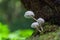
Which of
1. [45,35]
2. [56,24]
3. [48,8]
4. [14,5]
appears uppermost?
[14,5]

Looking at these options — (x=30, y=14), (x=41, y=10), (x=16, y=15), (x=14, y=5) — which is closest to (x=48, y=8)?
(x=41, y=10)

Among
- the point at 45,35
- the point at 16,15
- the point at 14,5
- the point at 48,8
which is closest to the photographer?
the point at 45,35

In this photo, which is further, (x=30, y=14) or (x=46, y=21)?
(x=46, y=21)

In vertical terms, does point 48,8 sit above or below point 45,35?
above

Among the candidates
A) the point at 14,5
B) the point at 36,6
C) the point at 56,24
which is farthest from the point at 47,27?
the point at 14,5

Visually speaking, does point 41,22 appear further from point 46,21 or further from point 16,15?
point 16,15

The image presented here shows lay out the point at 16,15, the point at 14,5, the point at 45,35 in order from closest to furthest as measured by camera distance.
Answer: the point at 45,35
the point at 14,5
the point at 16,15
